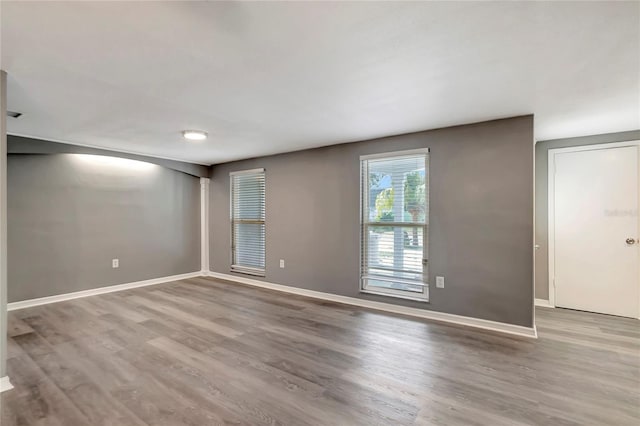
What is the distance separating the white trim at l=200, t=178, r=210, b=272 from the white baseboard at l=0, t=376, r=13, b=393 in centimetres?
409

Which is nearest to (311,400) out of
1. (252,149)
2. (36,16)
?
(36,16)

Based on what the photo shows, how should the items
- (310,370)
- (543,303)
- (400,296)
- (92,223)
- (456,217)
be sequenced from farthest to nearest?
(92,223)
(543,303)
(400,296)
(456,217)
(310,370)

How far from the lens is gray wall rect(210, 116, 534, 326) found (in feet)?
10.3

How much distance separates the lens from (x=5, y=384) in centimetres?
214

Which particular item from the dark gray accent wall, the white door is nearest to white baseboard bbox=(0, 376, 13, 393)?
the dark gray accent wall

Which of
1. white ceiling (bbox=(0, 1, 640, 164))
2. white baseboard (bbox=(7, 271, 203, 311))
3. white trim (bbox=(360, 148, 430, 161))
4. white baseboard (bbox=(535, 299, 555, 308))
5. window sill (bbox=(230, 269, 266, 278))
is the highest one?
white ceiling (bbox=(0, 1, 640, 164))

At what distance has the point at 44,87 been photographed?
2.41 meters

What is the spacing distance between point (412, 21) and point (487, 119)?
212cm

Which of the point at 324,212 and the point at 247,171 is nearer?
the point at 324,212

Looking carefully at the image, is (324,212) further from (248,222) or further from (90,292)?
(90,292)

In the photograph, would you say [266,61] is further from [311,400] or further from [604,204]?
[604,204]

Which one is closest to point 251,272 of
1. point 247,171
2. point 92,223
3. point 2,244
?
point 247,171

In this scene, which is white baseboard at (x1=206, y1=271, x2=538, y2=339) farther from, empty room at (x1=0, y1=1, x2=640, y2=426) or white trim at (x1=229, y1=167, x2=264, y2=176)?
white trim at (x1=229, y1=167, x2=264, y2=176)

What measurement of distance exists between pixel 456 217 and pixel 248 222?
3603mm
